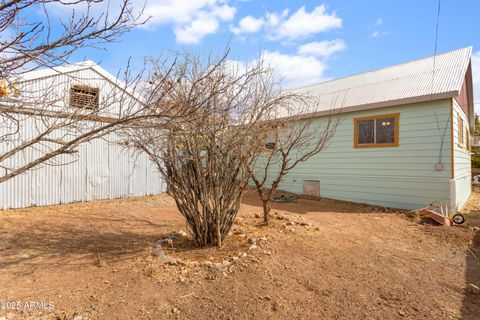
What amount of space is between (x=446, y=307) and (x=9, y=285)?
14.7 feet

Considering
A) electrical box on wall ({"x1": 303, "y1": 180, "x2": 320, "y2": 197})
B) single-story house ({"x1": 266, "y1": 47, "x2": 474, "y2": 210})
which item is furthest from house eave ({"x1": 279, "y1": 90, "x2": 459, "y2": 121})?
electrical box on wall ({"x1": 303, "y1": 180, "x2": 320, "y2": 197})

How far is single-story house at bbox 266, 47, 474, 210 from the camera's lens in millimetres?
6668

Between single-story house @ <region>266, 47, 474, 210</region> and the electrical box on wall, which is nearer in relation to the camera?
single-story house @ <region>266, 47, 474, 210</region>

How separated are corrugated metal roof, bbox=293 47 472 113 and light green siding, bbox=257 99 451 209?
11.9 inches

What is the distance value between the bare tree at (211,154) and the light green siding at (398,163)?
5355mm

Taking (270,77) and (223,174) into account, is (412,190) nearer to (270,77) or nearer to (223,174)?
(270,77)

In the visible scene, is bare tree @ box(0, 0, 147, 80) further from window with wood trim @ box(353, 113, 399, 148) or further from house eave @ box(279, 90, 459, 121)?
window with wood trim @ box(353, 113, 399, 148)

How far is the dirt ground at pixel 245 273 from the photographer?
7.97 ft

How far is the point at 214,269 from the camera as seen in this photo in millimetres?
3074

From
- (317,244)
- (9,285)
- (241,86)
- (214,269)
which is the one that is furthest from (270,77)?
(9,285)

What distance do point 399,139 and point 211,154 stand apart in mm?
6238

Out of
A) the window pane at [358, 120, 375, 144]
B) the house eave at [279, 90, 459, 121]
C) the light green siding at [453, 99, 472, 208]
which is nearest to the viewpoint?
the house eave at [279, 90, 459, 121]

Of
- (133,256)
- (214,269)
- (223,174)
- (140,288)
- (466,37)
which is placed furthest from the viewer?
(466,37)

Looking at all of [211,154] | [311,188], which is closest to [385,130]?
[311,188]
